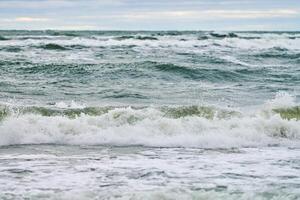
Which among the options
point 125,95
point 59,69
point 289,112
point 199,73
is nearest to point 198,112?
point 289,112

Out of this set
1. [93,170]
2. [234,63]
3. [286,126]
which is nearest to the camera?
[93,170]

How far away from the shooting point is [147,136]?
10727 mm

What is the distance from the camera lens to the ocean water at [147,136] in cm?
716

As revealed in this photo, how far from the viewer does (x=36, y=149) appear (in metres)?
9.56

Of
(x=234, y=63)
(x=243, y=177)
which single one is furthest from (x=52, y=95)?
(x=234, y=63)

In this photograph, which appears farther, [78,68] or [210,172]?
[78,68]

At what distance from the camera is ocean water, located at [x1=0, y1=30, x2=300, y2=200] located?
7.16m

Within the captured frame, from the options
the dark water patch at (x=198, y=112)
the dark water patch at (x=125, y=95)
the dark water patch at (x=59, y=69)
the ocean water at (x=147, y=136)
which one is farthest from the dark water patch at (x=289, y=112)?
the dark water patch at (x=59, y=69)

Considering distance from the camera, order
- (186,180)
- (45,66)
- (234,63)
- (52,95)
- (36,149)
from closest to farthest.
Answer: (186,180) → (36,149) → (52,95) → (45,66) → (234,63)

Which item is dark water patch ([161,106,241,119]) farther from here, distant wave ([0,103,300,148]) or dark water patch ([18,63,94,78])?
dark water patch ([18,63,94,78])

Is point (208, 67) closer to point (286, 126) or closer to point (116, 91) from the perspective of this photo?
point (116, 91)

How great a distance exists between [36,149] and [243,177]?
3651 mm

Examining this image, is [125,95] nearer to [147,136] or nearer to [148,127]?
[148,127]

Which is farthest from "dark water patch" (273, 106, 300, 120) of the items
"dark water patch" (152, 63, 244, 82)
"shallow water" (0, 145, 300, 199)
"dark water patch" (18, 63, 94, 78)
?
"dark water patch" (18, 63, 94, 78)
